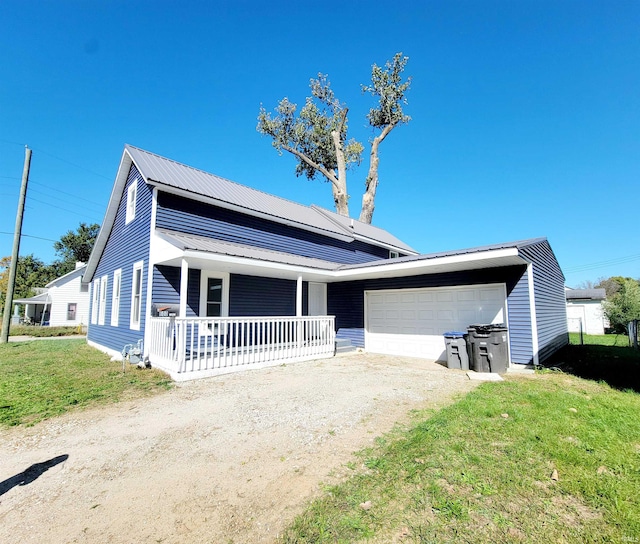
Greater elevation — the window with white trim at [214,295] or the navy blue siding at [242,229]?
the navy blue siding at [242,229]

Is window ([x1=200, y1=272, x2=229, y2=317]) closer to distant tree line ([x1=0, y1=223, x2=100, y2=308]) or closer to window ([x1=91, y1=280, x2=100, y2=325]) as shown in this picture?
window ([x1=91, y1=280, x2=100, y2=325])

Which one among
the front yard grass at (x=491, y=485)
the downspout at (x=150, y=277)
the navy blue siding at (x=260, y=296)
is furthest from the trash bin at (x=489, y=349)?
the downspout at (x=150, y=277)

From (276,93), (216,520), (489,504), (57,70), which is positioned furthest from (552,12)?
(57,70)

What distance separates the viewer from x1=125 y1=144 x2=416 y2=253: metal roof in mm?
9441

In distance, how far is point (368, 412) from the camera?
4.68 m

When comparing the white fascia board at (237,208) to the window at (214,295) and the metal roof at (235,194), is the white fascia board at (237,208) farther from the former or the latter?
the window at (214,295)

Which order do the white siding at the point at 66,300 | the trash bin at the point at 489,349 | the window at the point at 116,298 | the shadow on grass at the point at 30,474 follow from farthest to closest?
the white siding at the point at 66,300
the window at the point at 116,298
the trash bin at the point at 489,349
the shadow on grass at the point at 30,474

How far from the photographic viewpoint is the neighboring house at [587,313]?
23.8 meters

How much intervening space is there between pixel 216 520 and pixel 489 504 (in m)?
2.04

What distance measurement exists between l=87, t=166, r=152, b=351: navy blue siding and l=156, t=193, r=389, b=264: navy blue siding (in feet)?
2.19

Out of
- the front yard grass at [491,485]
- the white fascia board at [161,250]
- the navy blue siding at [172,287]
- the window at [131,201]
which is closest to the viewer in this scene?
the front yard grass at [491,485]

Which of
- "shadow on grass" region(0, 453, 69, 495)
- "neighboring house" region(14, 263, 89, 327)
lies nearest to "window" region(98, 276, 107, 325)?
"shadow on grass" region(0, 453, 69, 495)

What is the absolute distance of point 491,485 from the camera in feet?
8.64

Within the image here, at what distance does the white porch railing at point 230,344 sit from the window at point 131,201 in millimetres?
4224
